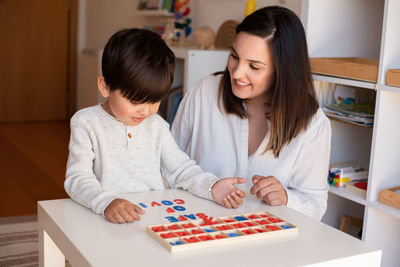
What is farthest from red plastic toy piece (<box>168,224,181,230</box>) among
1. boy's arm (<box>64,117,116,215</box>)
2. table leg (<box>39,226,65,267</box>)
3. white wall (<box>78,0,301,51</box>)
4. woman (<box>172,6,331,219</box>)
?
Answer: white wall (<box>78,0,301,51</box>)

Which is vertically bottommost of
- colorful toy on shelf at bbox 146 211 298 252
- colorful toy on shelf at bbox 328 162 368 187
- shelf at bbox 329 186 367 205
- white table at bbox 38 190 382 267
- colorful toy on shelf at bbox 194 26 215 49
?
shelf at bbox 329 186 367 205

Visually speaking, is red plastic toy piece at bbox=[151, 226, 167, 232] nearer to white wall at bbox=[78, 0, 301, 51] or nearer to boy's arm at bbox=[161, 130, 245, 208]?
boy's arm at bbox=[161, 130, 245, 208]

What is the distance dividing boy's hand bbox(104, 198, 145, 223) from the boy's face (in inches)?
9.3

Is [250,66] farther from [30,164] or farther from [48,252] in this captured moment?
[30,164]

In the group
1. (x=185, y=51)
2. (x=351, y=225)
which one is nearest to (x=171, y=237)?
(x=351, y=225)

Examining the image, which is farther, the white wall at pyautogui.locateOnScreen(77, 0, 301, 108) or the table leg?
the white wall at pyautogui.locateOnScreen(77, 0, 301, 108)

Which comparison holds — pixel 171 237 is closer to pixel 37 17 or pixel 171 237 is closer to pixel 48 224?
pixel 48 224

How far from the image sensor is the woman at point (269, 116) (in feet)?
4.57

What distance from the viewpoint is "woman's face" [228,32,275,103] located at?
4.54 ft

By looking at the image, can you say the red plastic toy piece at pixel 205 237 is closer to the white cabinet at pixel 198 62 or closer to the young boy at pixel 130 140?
the young boy at pixel 130 140

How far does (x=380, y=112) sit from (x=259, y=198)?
1.78 ft

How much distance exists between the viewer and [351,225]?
6.56 feet

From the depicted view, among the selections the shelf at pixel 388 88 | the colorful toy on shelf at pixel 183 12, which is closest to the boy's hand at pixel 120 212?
the shelf at pixel 388 88

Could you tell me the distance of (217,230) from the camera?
0.92 meters
